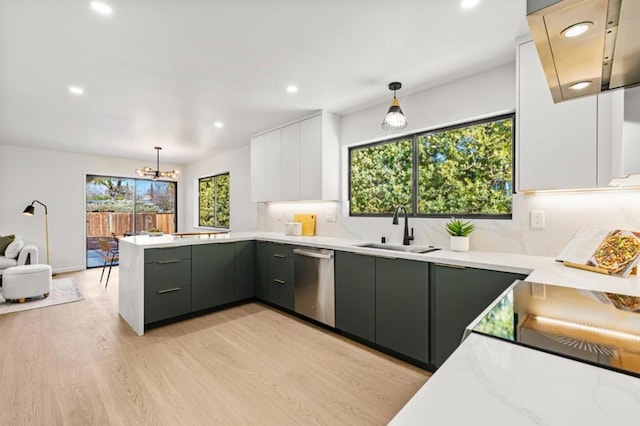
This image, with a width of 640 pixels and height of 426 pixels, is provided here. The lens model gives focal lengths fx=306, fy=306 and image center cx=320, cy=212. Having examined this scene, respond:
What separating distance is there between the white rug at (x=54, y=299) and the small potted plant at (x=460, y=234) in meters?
4.57

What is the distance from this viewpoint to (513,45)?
2119mm

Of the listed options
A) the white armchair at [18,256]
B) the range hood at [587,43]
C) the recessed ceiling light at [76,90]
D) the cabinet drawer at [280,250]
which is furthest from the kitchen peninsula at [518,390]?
the white armchair at [18,256]

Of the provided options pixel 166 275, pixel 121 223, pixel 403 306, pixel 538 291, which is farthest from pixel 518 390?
pixel 121 223

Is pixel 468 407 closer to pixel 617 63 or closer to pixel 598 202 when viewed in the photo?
pixel 617 63

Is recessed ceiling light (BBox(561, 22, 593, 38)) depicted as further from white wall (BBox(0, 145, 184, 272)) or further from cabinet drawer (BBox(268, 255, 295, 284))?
white wall (BBox(0, 145, 184, 272))

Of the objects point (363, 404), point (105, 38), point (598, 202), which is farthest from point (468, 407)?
point (105, 38)

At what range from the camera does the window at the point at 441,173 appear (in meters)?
2.52

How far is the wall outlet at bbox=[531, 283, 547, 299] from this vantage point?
1166mm

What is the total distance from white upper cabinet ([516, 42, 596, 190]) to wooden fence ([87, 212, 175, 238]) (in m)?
7.12

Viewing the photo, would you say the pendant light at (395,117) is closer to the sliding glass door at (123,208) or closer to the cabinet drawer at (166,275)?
the cabinet drawer at (166,275)

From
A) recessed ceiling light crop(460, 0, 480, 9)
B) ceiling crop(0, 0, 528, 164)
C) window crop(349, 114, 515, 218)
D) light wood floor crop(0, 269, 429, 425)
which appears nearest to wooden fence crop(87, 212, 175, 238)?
ceiling crop(0, 0, 528, 164)

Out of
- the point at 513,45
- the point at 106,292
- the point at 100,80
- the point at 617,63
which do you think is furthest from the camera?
the point at 106,292

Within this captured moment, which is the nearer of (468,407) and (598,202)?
(468,407)

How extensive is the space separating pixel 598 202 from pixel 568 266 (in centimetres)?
54
